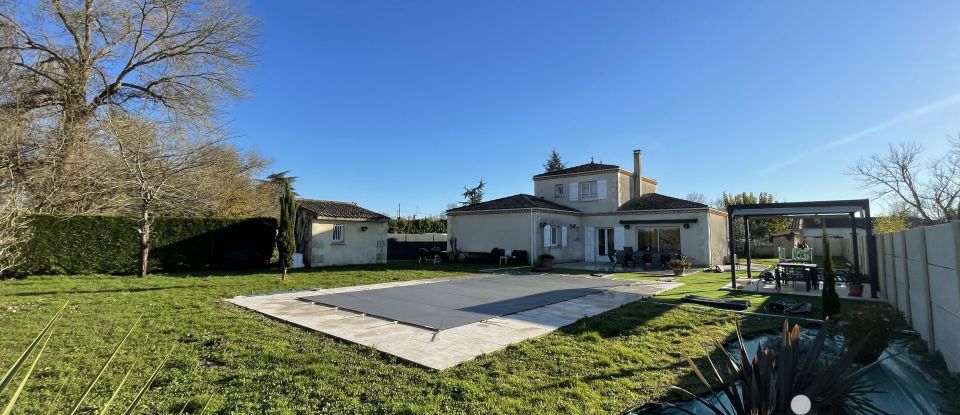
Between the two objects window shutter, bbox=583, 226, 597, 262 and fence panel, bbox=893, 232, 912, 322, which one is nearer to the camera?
fence panel, bbox=893, 232, 912, 322

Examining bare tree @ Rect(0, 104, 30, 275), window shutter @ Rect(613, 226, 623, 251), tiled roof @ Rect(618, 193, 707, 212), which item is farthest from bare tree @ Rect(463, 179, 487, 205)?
bare tree @ Rect(0, 104, 30, 275)

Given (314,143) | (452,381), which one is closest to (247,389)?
(452,381)

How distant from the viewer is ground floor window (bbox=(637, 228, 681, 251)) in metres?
22.8

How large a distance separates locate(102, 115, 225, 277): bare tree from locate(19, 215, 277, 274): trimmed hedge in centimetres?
68

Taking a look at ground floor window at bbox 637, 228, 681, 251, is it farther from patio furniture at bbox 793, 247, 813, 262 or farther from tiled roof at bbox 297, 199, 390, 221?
tiled roof at bbox 297, 199, 390, 221

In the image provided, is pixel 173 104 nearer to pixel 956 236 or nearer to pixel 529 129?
pixel 529 129

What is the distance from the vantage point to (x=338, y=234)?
22.0 meters

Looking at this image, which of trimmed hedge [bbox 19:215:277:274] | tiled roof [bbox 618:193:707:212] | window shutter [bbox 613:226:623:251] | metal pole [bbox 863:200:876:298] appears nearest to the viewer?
metal pole [bbox 863:200:876:298]

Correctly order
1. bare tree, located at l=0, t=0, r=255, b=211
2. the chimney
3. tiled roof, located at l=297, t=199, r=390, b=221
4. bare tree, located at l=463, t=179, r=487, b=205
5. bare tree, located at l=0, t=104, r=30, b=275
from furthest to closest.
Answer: bare tree, located at l=463, t=179, r=487, b=205 → the chimney → tiled roof, located at l=297, t=199, r=390, b=221 → bare tree, located at l=0, t=0, r=255, b=211 → bare tree, located at l=0, t=104, r=30, b=275

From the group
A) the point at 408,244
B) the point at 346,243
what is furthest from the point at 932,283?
the point at 408,244

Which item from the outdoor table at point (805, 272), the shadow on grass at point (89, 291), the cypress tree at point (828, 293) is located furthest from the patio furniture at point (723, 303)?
the shadow on grass at point (89, 291)

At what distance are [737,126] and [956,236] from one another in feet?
42.8

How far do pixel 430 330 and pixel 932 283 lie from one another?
23.8ft

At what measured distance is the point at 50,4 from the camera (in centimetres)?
1638
